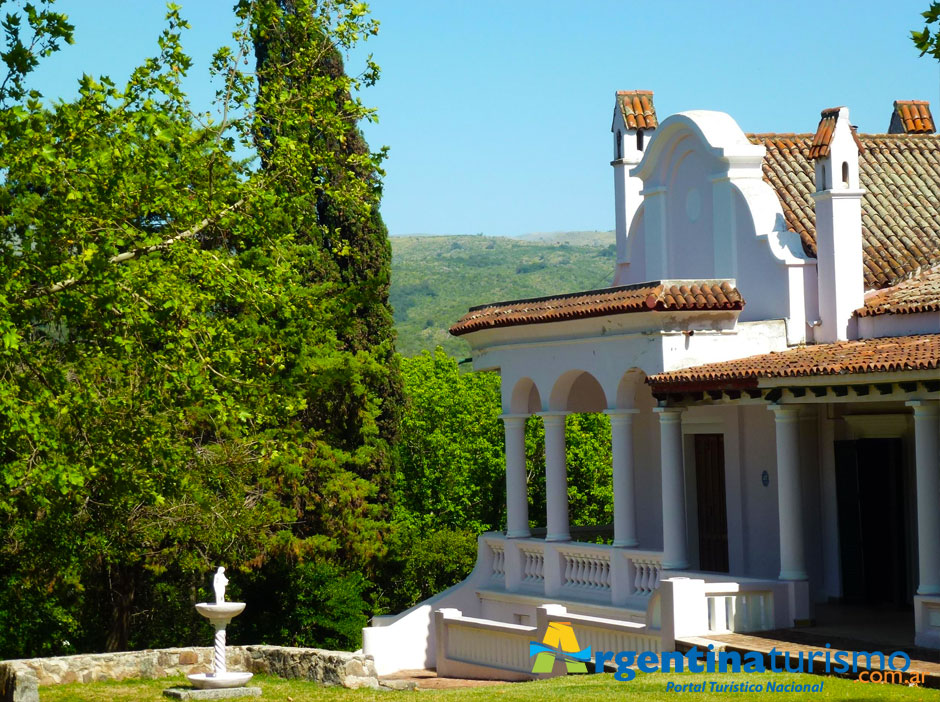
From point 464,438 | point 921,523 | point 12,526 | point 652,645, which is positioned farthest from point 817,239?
point 464,438

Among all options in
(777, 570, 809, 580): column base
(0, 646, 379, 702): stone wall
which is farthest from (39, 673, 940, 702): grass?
(777, 570, 809, 580): column base

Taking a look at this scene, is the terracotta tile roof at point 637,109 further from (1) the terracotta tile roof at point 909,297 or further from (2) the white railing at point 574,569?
(2) the white railing at point 574,569

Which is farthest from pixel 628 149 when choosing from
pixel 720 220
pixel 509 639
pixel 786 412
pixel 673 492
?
pixel 509 639

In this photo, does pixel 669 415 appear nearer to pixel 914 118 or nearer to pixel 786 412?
pixel 786 412

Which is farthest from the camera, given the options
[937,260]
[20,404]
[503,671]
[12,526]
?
[12,526]

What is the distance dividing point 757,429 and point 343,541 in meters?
14.8

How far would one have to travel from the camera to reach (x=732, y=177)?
72.6ft

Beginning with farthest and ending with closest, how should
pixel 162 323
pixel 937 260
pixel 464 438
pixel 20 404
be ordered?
pixel 464 438, pixel 937 260, pixel 162 323, pixel 20 404

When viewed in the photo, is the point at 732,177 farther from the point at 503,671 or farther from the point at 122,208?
the point at 122,208

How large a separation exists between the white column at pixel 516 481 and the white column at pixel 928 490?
853 centimetres

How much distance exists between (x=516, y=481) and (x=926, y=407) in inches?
355

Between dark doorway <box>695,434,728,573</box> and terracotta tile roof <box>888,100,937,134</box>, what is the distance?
858 cm

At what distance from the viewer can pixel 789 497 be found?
1873cm

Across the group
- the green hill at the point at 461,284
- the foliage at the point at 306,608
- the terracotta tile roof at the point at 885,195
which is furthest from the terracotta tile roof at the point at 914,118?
the green hill at the point at 461,284
